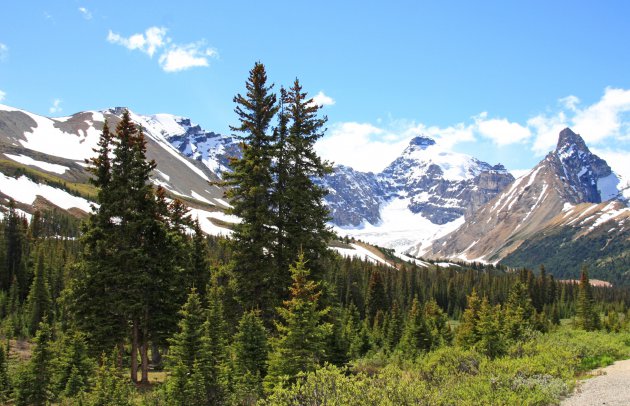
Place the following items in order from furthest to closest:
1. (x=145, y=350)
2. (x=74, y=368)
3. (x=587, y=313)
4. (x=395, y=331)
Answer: (x=587, y=313), (x=395, y=331), (x=145, y=350), (x=74, y=368)

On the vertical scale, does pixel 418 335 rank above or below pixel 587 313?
below

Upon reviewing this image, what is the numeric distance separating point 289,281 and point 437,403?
46.2 feet

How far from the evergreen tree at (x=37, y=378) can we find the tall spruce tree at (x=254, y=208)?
992 centimetres

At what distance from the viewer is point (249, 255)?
24953mm

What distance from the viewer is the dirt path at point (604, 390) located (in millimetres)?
13203

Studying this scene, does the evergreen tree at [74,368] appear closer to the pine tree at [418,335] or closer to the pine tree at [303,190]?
the pine tree at [303,190]

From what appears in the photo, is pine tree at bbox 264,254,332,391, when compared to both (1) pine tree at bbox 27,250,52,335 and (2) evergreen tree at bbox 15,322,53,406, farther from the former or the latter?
(1) pine tree at bbox 27,250,52,335

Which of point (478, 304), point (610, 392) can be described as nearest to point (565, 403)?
point (610, 392)

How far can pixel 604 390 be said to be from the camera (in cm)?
1440

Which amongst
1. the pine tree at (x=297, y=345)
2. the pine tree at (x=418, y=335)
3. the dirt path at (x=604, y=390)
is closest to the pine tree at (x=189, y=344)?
the pine tree at (x=297, y=345)

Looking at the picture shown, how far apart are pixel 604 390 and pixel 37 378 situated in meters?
24.1

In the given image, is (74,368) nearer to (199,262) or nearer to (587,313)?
(199,262)

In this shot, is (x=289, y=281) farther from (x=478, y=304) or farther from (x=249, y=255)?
(x=478, y=304)

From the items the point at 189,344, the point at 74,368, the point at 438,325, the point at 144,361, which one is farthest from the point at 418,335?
the point at 189,344
